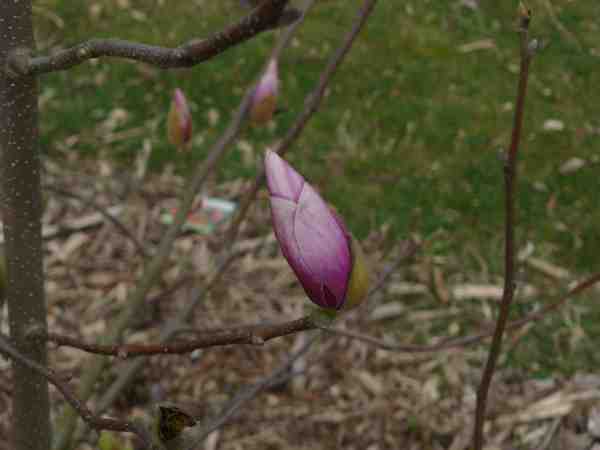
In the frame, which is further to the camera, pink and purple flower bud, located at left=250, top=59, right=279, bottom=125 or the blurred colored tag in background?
the blurred colored tag in background

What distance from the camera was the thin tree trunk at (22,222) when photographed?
0.88 m

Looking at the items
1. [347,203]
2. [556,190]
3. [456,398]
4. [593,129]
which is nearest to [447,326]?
[456,398]

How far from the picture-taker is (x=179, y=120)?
1.42m

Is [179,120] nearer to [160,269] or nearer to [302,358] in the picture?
[160,269]

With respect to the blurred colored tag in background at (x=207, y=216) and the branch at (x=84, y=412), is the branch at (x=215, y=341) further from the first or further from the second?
the blurred colored tag in background at (x=207, y=216)

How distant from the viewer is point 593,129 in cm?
296

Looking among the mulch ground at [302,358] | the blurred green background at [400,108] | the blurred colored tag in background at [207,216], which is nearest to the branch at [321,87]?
the mulch ground at [302,358]

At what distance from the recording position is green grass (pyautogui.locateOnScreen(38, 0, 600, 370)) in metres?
2.52

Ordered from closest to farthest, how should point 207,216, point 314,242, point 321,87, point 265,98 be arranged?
point 314,242, point 321,87, point 265,98, point 207,216

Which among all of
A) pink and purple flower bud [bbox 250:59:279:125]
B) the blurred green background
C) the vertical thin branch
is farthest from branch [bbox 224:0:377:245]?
the blurred green background

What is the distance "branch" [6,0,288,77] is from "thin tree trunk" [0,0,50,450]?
8cm

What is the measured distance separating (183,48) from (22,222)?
1.45 feet

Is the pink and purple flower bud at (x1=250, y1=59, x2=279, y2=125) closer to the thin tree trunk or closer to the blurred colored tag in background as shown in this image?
the thin tree trunk

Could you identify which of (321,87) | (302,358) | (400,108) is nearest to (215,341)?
(321,87)
